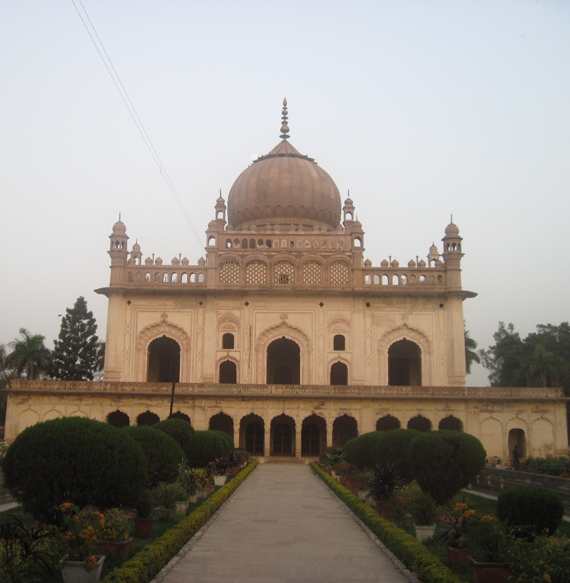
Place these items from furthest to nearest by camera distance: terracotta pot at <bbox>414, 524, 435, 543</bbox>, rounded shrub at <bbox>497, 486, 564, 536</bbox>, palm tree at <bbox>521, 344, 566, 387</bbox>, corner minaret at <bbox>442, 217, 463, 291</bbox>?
1. palm tree at <bbox>521, 344, 566, 387</bbox>
2. corner minaret at <bbox>442, 217, 463, 291</bbox>
3. terracotta pot at <bbox>414, 524, 435, 543</bbox>
4. rounded shrub at <bbox>497, 486, 564, 536</bbox>

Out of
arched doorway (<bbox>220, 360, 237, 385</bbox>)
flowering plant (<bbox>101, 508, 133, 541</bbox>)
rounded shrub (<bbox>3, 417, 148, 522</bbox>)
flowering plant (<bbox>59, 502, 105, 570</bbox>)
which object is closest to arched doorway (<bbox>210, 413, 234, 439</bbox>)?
arched doorway (<bbox>220, 360, 237, 385</bbox>)

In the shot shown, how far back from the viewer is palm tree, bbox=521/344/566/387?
35.8 meters

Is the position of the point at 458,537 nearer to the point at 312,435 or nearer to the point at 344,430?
the point at 312,435

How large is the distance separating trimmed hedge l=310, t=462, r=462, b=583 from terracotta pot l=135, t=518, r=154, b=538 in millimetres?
3132

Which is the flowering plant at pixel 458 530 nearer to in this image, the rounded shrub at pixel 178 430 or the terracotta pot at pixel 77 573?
the terracotta pot at pixel 77 573

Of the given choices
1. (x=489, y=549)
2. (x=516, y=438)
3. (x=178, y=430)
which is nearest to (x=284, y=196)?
(x=516, y=438)

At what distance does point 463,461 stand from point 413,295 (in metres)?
17.3

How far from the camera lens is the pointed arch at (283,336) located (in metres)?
28.6

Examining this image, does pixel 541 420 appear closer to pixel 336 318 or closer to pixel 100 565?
pixel 336 318

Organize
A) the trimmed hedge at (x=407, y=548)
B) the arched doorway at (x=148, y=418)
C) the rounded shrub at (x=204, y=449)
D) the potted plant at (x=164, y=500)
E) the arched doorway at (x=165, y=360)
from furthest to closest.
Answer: the arched doorway at (x=165, y=360)
the arched doorway at (x=148, y=418)
the rounded shrub at (x=204, y=449)
the potted plant at (x=164, y=500)
the trimmed hedge at (x=407, y=548)

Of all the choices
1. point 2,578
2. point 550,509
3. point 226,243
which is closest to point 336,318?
point 226,243

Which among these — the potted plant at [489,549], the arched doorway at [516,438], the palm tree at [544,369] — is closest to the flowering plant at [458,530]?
the potted plant at [489,549]

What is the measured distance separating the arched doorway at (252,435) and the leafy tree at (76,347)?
40.7 ft

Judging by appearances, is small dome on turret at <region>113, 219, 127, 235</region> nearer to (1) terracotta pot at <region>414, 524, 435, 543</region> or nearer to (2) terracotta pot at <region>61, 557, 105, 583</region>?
(1) terracotta pot at <region>414, 524, 435, 543</region>
